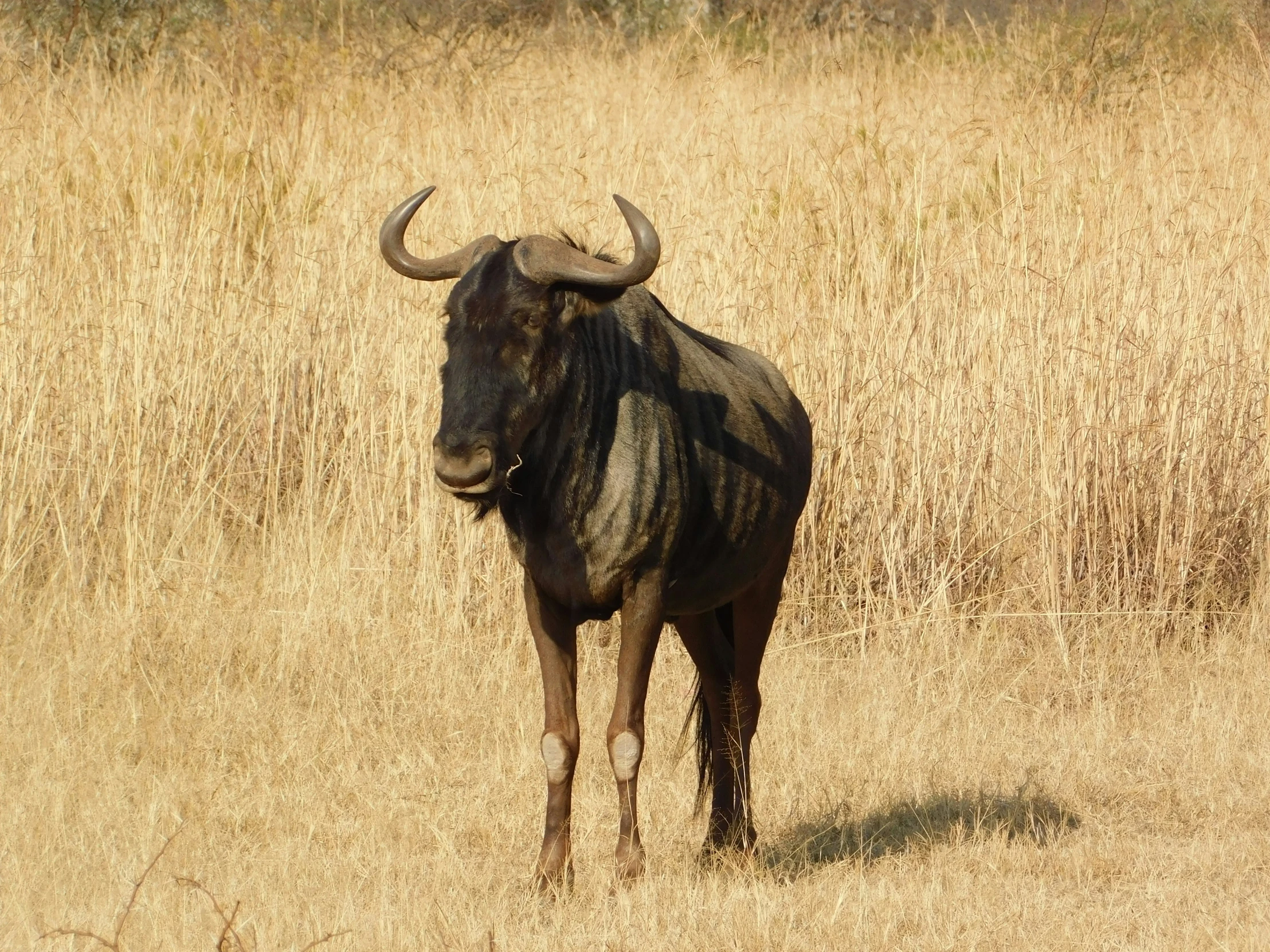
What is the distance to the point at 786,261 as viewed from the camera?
7.74m

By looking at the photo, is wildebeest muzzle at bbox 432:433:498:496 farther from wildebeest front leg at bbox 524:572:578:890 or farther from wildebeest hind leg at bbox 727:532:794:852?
wildebeest hind leg at bbox 727:532:794:852

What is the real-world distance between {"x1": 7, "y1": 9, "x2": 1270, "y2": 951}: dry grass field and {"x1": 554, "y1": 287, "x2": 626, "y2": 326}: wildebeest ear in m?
1.46

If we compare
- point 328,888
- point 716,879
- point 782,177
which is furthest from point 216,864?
point 782,177

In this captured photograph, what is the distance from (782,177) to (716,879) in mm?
4916

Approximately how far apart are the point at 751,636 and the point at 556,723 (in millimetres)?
962

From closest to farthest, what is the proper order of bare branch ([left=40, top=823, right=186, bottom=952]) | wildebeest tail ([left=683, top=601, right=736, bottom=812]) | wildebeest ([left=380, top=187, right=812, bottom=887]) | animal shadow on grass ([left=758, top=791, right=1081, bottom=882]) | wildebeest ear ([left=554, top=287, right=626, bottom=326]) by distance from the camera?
bare branch ([left=40, top=823, right=186, bottom=952]) < wildebeest ([left=380, top=187, right=812, bottom=887]) < wildebeest ear ([left=554, top=287, right=626, bottom=326]) < animal shadow on grass ([left=758, top=791, right=1081, bottom=882]) < wildebeest tail ([left=683, top=601, right=736, bottom=812])

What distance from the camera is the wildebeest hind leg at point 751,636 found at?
200 inches

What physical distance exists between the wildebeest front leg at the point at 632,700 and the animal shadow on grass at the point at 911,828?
515 mm

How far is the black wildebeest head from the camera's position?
3863 millimetres

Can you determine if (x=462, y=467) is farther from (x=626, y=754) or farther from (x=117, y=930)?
(x=117, y=930)

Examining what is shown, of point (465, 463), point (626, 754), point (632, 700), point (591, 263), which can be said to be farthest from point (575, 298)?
point (626, 754)

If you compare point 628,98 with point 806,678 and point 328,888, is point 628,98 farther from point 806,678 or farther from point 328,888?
point 328,888

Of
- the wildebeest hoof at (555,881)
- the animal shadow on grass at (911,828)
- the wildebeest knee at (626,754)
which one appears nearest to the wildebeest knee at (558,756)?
the wildebeest knee at (626,754)

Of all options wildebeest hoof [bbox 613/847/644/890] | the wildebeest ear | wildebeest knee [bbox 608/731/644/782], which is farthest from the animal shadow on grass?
the wildebeest ear
